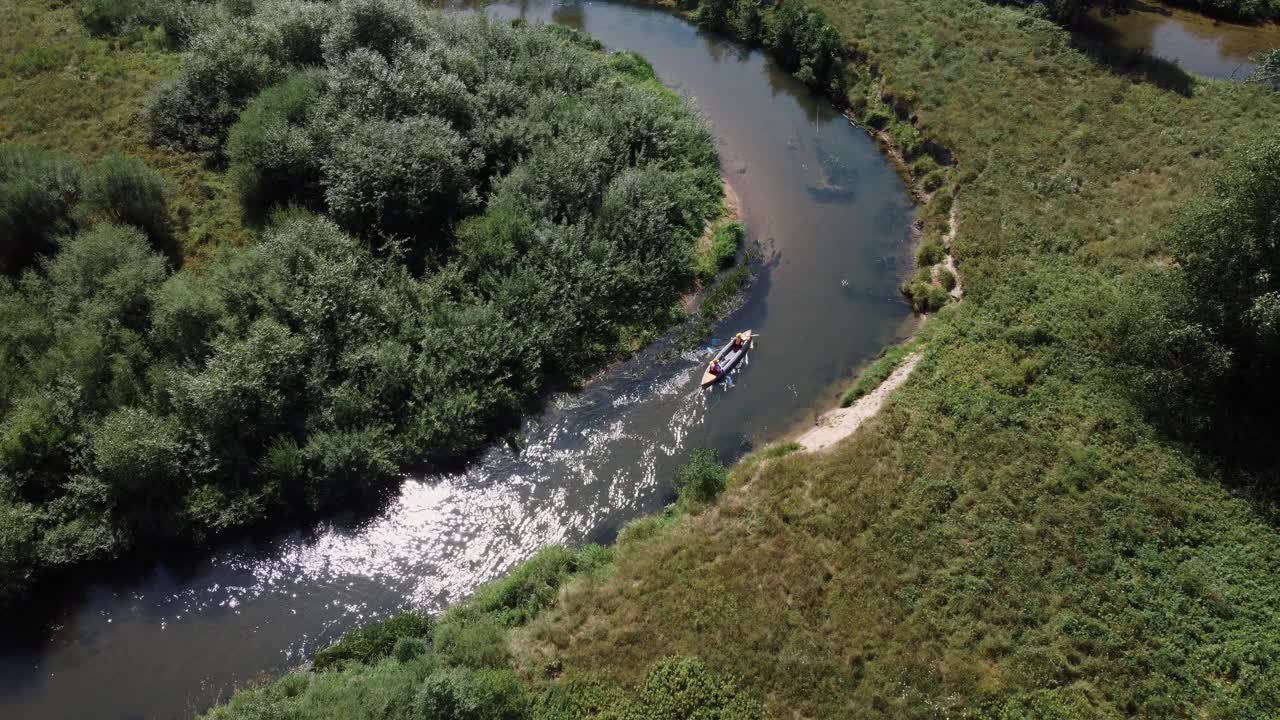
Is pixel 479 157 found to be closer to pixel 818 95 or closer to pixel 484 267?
pixel 484 267

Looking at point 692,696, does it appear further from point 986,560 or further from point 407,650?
point 986,560

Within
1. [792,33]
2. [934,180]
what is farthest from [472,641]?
[792,33]

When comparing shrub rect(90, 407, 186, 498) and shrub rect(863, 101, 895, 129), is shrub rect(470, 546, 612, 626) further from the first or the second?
shrub rect(863, 101, 895, 129)

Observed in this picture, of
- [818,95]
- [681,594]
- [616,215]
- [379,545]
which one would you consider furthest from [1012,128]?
[379,545]

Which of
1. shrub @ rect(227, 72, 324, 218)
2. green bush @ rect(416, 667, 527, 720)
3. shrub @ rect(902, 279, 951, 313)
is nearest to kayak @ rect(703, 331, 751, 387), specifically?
shrub @ rect(902, 279, 951, 313)

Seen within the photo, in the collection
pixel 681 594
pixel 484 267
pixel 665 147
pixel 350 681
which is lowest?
pixel 350 681

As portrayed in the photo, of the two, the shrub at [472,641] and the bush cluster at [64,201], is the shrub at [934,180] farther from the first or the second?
the bush cluster at [64,201]

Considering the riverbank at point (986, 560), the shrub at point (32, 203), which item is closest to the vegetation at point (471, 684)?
the riverbank at point (986, 560)
